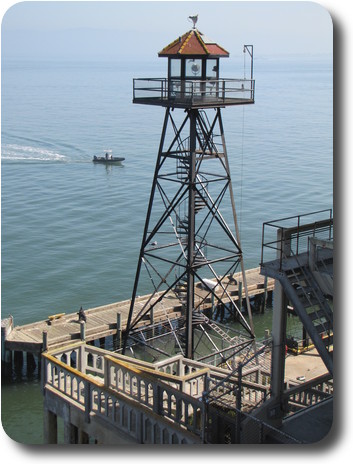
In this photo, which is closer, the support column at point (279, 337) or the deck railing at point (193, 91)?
the support column at point (279, 337)

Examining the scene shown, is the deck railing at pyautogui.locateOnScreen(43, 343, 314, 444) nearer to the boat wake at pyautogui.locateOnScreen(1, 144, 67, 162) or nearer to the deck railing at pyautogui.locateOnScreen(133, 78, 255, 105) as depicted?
the deck railing at pyautogui.locateOnScreen(133, 78, 255, 105)

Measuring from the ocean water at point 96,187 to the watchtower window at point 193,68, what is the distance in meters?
10.8

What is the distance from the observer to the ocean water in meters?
34.6

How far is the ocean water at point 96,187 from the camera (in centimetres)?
3459

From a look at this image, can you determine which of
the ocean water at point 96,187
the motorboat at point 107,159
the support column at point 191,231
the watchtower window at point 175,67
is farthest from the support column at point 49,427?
the motorboat at point 107,159

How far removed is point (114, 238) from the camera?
42500 mm

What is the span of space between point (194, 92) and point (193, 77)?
490mm

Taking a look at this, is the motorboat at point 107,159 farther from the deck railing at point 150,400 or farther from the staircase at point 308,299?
the staircase at point 308,299

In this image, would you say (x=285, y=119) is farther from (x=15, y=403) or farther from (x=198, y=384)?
(x=198, y=384)

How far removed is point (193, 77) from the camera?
19.2 meters

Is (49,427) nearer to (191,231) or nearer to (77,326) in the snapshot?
(191,231)

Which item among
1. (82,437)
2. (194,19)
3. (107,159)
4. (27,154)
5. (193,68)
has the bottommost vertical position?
(82,437)

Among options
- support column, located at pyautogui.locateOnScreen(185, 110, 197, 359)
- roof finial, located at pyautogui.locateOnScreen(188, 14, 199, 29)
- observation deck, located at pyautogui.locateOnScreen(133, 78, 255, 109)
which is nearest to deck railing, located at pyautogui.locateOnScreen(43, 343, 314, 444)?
support column, located at pyautogui.locateOnScreen(185, 110, 197, 359)

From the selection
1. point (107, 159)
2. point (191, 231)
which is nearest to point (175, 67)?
point (191, 231)
